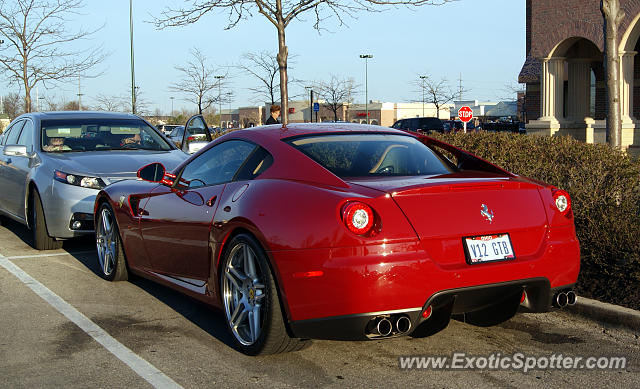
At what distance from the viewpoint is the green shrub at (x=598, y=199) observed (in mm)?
6047

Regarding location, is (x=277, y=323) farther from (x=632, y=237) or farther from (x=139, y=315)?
(x=632, y=237)

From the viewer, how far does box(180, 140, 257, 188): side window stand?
5391mm

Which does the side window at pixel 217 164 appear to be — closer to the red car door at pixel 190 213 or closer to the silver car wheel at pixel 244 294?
the red car door at pixel 190 213

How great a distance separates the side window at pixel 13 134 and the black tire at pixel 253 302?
6758 mm

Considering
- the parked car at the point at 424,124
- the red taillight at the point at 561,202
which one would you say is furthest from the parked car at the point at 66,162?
the parked car at the point at 424,124

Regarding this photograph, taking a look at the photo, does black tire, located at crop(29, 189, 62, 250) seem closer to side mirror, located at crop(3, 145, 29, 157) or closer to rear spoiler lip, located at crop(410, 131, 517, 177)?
side mirror, located at crop(3, 145, 29, 157)

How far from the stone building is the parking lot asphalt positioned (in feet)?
62.3

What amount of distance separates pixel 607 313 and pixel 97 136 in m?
6.75

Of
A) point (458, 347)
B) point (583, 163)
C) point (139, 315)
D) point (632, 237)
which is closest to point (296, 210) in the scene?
point (458, 347)

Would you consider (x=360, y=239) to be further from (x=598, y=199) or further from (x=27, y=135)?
(x=27, y=135)

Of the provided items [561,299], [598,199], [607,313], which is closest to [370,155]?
[561,299]

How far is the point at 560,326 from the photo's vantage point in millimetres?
5598

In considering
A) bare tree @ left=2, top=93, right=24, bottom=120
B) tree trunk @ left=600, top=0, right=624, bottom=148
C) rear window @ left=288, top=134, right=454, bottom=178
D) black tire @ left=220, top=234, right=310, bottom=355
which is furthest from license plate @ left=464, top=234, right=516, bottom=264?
bare tree @ left=2, top=93, right=24, bottom=120

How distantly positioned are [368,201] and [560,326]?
2177 millimetres
